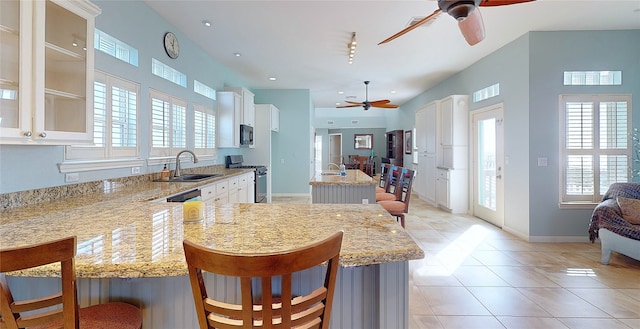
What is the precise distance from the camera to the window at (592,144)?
3.92 metres

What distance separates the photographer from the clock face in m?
3.60

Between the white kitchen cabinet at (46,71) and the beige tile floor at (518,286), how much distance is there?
9.12 feet

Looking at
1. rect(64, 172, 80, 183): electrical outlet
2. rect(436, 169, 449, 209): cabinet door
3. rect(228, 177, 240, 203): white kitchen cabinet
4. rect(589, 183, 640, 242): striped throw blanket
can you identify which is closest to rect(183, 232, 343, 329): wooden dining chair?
rect(64, 172, 80, 183): electrical outlet

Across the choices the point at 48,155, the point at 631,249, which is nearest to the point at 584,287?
the point at 631,249

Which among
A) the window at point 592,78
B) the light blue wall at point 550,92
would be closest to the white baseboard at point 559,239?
the light blue wall at point 550,92

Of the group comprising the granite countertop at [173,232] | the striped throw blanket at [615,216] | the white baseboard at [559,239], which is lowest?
the white baseboard at [559,239]

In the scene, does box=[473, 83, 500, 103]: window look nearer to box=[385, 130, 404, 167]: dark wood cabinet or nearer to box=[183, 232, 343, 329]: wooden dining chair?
box=[385, 130, 404, 167]: dark wood cabinet

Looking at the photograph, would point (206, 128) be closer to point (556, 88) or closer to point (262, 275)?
point (262, 275)

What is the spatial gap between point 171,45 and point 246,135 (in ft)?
7.59

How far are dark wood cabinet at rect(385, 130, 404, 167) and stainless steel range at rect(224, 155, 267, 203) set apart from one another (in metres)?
5.87

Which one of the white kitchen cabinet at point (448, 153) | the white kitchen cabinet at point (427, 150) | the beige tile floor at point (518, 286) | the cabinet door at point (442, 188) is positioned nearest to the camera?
the beige tile floor at point (518, 286)

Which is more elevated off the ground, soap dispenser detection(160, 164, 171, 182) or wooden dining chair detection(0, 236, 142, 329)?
soap dispenser detection(160, 164, 171, 182)

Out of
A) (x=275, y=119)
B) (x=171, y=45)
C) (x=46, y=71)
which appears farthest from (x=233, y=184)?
(x=275, y=119)

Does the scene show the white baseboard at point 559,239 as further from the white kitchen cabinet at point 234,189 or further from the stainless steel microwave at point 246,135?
the stainless steel microwave at point 246,135
